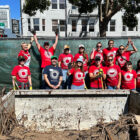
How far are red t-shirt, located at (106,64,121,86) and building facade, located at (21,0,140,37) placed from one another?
21.8m

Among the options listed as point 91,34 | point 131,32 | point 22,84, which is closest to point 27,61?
point 22,84

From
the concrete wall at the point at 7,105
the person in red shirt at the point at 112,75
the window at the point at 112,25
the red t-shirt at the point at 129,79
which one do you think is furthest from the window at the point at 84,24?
the concrete wall at the point at 7,105

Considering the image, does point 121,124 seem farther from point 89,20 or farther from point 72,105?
point 89,20

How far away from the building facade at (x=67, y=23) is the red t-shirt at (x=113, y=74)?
21809mm

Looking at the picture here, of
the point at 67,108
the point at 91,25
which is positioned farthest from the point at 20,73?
the point at 91,25

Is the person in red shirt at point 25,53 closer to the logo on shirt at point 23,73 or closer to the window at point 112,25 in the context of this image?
the logo on shirt at point 23,73

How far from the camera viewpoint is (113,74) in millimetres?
4328

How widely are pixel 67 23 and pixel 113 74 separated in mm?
22844

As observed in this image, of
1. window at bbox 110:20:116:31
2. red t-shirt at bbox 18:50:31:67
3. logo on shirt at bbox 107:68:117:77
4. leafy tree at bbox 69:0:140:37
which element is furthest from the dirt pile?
window at bbox 110:20:116:31

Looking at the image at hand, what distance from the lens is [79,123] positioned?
3494mm

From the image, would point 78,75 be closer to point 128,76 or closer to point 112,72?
point 112,72

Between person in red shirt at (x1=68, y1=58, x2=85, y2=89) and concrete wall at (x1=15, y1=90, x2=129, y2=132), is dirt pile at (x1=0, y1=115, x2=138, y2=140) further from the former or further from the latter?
person in red shirt at (x1=68, y1=58, x2=85, y2=89)

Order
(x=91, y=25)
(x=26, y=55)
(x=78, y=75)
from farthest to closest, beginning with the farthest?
(x=91, y=25) < (x=26, y=55) < (x=78, y=75)

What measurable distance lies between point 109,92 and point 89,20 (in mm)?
24411
